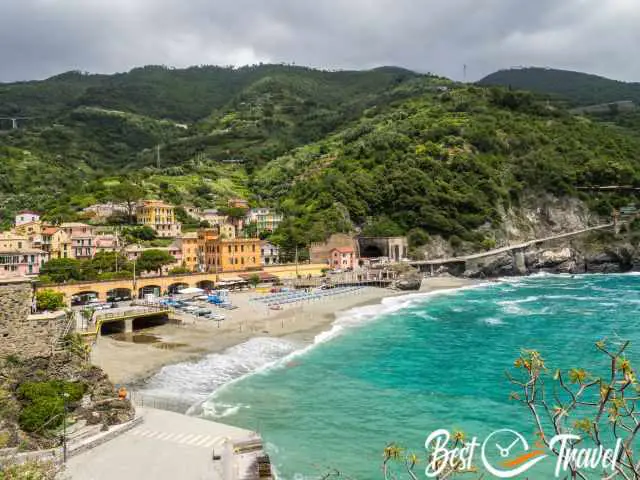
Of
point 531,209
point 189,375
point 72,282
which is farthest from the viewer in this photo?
point 531,209

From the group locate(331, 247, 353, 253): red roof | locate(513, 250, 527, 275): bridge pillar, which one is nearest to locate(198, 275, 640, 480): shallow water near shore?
locate(331, 247, 353, 253): red roof

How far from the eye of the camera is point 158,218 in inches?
3521

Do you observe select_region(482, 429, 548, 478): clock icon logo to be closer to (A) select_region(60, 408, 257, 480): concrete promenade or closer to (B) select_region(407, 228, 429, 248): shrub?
(A) select_region(60, 408, 257, 480): concrete promenade

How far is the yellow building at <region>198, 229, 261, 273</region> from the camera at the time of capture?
75188mm

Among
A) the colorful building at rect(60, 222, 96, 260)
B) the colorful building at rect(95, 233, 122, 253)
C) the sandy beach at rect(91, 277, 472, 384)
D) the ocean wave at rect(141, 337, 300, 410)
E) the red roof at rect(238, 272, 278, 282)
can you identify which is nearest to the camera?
the ocean wave at rect(141, 337, 300, 410)

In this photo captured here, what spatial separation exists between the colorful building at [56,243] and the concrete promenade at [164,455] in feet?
167

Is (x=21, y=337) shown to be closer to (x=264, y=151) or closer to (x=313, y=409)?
(x=313, y=409)

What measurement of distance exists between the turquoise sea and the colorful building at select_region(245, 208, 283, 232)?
1767 inches

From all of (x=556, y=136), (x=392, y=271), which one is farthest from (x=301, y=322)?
(x=556, y=136)

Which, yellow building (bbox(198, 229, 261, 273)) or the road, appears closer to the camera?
yellow building (bbox(198, 229, 261, 273))

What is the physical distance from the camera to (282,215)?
106062mm

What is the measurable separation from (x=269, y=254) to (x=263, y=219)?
18.8 meters

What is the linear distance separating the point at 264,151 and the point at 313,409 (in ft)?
473

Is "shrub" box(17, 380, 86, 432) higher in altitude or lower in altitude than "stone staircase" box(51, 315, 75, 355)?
lower
